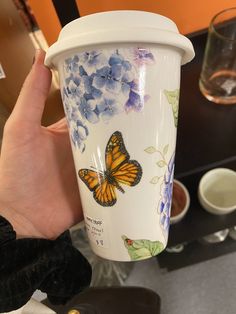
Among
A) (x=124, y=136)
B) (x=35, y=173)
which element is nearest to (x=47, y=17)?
(x=35, y=173)

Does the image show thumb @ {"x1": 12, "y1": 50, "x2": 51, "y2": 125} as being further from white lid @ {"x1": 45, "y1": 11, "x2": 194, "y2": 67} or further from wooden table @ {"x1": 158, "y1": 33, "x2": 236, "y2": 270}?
wooden table @ {"x1": 158, "y1": 33, "x2": 236, "y2": 270}

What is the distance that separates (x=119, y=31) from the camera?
0.29 m

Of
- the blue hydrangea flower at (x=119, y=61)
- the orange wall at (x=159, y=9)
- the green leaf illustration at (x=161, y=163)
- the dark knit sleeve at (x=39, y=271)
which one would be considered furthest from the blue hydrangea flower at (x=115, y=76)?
the orange wall at (x=159, y=9)

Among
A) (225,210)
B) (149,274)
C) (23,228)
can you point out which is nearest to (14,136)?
(23,228)

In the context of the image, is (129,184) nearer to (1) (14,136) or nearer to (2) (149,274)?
(1) (14,136)

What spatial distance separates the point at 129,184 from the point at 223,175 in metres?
0.42

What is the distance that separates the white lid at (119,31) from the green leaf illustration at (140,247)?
0.82ft

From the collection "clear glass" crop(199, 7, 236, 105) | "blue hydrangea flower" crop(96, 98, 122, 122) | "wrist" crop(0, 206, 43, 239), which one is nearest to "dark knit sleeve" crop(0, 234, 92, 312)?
"wrist" crop(0, 206, 43, 239)

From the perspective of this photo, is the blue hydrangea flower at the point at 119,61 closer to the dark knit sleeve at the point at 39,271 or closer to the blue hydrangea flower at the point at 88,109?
the blue hydrangea flower at the point at 88,109

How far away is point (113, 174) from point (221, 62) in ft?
1.73

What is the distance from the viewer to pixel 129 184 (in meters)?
0.36

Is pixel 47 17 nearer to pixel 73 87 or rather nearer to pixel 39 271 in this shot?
pixel 73 87

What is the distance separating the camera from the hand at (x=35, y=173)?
18.7 inches

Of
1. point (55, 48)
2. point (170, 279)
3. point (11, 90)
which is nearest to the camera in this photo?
point (55, 48)
